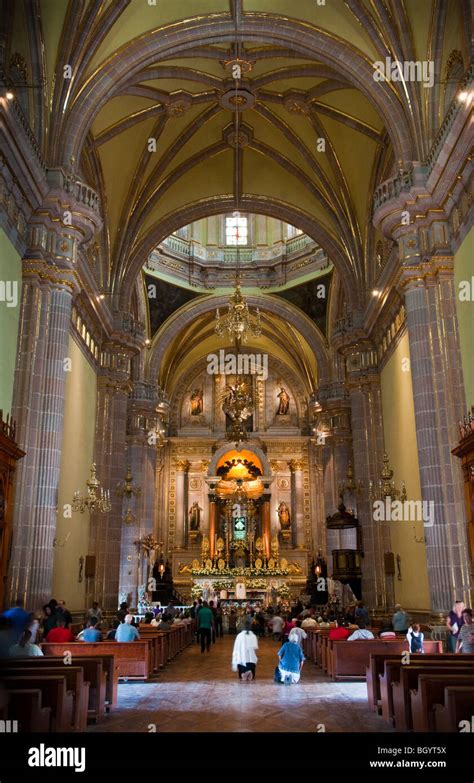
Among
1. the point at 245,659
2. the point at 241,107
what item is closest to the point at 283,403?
the point at 241,107

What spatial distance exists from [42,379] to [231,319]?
15.6 feet

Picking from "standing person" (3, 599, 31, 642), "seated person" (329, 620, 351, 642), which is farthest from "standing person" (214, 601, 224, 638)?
"standing person" (3, 599, 31, 642)

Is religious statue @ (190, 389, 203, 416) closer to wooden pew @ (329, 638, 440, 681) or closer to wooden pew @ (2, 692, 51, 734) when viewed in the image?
wooden pew @ (329, 638, 440, 681)

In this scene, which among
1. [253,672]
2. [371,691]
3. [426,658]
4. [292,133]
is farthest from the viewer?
[292,133]

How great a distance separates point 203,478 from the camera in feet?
105

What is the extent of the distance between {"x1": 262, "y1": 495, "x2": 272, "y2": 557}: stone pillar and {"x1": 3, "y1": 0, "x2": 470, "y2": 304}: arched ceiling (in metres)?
14.6

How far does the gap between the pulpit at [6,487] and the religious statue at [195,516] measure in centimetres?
2112

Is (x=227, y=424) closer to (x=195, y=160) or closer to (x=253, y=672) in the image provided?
(x=195, y=160)

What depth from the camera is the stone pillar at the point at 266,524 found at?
3034 cm

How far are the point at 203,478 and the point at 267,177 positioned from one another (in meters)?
15.9

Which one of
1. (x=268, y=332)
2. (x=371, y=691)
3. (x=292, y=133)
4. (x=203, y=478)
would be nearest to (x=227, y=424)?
(x=203, y=478)

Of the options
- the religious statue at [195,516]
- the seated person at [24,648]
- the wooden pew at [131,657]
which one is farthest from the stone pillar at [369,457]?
the religious statue at [195,516]

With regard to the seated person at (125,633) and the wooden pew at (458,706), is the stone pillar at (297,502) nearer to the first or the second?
the seated person at (125,633)

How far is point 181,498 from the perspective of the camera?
31484 millimetres
